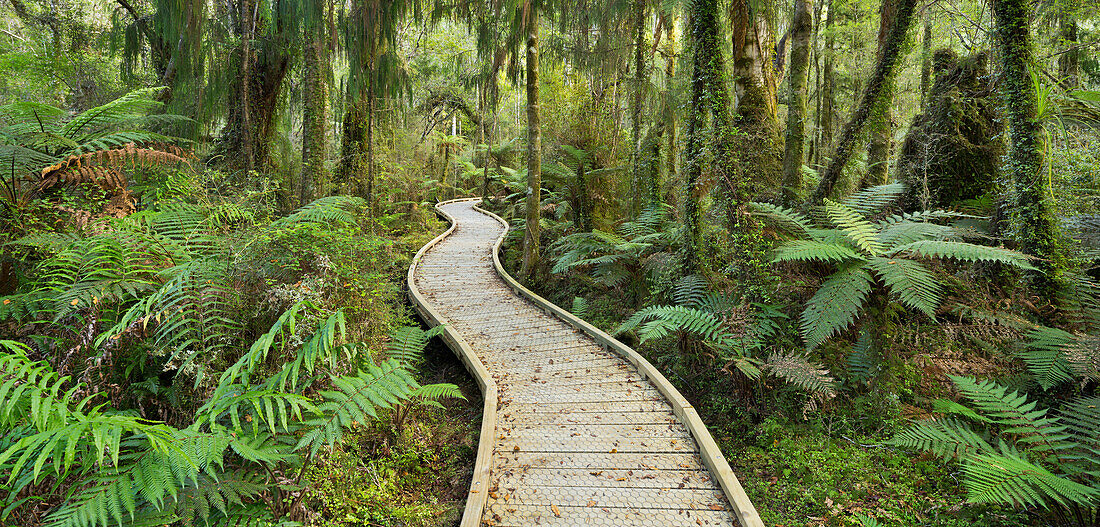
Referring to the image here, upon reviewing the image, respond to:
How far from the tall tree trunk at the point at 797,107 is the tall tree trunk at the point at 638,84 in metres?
2.52

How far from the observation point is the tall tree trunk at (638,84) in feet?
25.3

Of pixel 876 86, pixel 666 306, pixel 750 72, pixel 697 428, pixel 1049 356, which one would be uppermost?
pixel 750 72

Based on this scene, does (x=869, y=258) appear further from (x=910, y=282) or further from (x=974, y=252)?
(x=974, y=252)

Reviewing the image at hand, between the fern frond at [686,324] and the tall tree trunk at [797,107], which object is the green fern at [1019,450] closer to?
the fern frond at [686,324]

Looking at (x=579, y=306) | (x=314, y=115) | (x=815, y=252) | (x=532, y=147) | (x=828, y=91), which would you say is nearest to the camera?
(x=815, y=252)

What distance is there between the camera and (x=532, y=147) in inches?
299

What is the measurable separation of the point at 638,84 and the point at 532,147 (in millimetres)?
2312

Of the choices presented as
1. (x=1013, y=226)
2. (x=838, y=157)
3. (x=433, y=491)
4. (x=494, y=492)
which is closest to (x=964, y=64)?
(x=838, y=157)

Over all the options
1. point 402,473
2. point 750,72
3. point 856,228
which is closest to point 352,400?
point 402,473

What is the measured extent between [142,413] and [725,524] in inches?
129

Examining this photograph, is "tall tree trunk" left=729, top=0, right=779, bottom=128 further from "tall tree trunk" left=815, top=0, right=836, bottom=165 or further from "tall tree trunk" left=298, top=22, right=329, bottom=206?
"tall tree trunk" left=298, top=22, right=329, bottom=206

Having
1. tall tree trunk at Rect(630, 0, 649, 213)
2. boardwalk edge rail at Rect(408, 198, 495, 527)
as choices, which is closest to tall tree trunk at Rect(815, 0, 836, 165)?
tall tree trunk at Rect(630, 0, 649, 213)

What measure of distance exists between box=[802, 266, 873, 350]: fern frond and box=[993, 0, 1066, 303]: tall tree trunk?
1.33 metres

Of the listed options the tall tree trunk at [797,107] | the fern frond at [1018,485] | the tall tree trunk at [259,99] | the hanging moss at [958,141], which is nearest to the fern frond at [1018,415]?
the fern frond at [1018,485]
